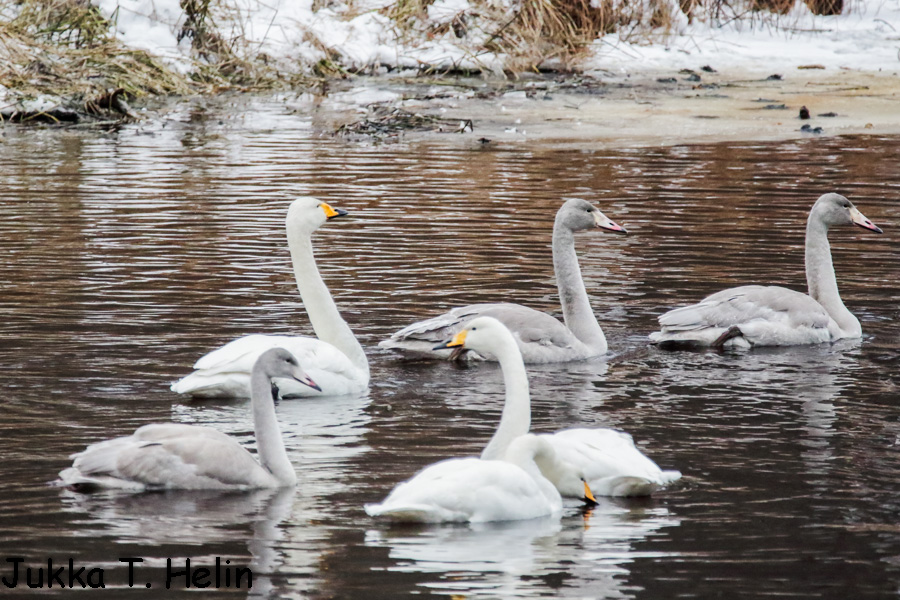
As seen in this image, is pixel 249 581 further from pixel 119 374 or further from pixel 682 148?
pixel 682 148

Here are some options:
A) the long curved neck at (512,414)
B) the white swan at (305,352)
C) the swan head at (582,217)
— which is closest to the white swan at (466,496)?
the long curved neck at (512,414)

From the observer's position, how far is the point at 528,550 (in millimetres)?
5461

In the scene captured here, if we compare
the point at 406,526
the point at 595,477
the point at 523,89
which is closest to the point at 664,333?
the point at 595,477

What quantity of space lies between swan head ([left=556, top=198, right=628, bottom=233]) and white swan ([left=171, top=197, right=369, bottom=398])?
5.54 ft

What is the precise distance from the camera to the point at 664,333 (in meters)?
9.42

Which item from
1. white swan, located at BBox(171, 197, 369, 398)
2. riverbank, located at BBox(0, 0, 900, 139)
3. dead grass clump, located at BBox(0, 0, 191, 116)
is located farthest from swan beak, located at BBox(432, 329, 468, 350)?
dead grass clump, located at BBox(0, 0, 191, 116)

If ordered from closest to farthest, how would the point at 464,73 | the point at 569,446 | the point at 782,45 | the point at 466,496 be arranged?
the point at 466,496 → the point at 569,446 → the point at 464,73 → the point at 782,45

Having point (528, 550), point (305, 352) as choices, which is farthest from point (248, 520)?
point (305, 352)

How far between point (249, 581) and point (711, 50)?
22116 millimetres

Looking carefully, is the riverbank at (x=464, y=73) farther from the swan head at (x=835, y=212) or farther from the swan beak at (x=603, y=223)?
the swan beak at (x=603, y=223)

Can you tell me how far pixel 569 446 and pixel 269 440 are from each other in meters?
1.32

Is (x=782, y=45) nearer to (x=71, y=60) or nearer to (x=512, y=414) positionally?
(x=71, y=60)

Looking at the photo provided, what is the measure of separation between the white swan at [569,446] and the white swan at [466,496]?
0.38 meters

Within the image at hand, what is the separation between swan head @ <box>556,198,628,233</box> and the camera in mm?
9852
